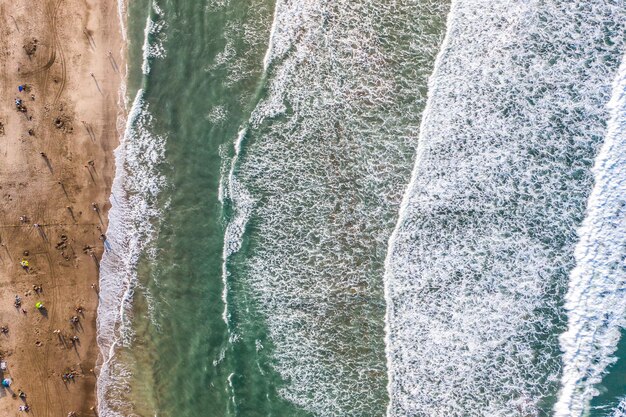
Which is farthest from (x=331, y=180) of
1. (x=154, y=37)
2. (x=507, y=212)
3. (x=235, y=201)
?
(x=154, y=37)

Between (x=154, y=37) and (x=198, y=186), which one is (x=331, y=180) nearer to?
(x=198, y=186)

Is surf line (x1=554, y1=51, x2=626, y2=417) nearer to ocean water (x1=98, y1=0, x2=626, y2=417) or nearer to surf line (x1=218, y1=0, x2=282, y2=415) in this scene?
ocean water (x1=98, y1=0, x2=626, y2=417)

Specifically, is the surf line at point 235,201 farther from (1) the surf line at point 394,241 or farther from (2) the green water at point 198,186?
(1) the surf line at point 394,241

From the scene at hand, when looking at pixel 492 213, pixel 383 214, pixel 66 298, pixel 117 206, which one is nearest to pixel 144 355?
pixel 66 298

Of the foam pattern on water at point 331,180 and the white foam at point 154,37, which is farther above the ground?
the white foam at point 154,37

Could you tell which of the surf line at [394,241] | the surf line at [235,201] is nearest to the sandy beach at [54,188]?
the surf line at [235,201]

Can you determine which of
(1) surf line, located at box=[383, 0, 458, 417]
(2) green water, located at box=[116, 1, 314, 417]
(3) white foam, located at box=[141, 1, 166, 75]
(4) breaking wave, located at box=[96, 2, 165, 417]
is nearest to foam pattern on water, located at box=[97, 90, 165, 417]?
(4) breaking wave, located at box=[96, 2, 165, 417]
